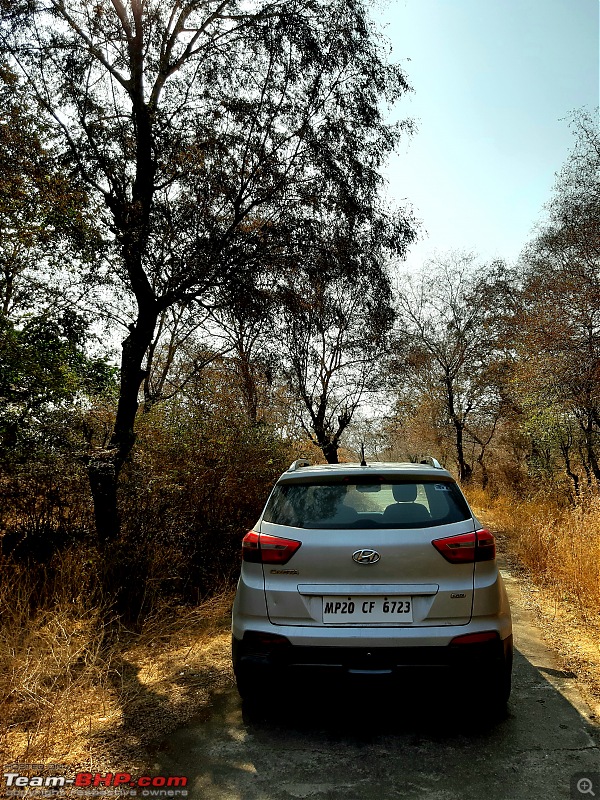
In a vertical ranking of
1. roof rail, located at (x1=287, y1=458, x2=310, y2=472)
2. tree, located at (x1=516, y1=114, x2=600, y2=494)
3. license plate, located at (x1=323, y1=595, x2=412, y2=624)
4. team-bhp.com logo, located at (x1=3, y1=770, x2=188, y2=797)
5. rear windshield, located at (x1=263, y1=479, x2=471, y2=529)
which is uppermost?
tree, located at (x1=516, y1=114, x2=600, y2=494)

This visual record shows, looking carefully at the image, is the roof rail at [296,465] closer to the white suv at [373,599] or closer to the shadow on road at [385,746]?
the white suv at [373,599]

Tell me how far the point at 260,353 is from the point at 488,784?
25.3ft

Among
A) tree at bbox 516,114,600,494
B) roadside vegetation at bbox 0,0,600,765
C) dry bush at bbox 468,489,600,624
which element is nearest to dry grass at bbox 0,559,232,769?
roadside vegetation at bbox 0,0,600,765

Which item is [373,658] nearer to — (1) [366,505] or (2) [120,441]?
(1) [366,505]

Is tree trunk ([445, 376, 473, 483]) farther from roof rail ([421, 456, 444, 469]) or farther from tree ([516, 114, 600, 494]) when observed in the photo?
roof rail ([421, 456, 444, 469])

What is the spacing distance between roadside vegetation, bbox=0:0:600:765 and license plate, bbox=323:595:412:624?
4.30 ft

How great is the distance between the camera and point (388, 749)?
3.37 meters

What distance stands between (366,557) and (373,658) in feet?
1.75

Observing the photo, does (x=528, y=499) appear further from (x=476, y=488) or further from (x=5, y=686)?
(x=5, y=686)

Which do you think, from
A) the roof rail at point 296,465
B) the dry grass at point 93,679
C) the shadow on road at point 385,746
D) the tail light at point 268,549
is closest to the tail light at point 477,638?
A: the shadow on road at point 385,746

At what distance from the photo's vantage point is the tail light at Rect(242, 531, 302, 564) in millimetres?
3604

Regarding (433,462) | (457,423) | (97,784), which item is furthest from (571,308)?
(457,423)

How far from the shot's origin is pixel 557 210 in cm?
1104

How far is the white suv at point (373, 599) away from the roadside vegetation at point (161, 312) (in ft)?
3.29
